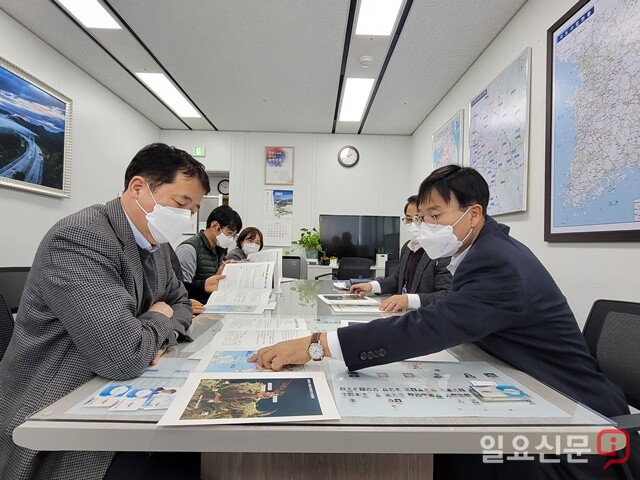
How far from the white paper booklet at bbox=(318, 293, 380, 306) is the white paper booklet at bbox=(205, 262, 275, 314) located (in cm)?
30

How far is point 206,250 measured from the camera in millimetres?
2680

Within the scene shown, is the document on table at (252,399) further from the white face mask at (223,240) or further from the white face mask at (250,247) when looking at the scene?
the white face mask at (250,247)

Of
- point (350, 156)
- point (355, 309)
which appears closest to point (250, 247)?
point (355, 309)

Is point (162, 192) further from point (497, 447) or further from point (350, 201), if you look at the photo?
point (350, 201)

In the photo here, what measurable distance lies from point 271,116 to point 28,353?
4.32 metres

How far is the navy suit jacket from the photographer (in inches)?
34.9

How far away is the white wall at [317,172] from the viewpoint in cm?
554

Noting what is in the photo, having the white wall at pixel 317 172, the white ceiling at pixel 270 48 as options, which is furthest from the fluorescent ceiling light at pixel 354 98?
the white wall at pixel 317 172

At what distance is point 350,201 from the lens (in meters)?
5.56

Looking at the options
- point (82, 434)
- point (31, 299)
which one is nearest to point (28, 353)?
point (31, 299)

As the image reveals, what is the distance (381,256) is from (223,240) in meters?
2.96

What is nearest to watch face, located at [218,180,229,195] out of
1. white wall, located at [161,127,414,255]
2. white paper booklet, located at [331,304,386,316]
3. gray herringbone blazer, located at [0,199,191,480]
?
white wall, located at [161,127,414,255]

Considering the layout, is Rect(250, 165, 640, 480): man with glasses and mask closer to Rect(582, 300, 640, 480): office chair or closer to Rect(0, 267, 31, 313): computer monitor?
Rect(582, 300, 640, 480): office chair
